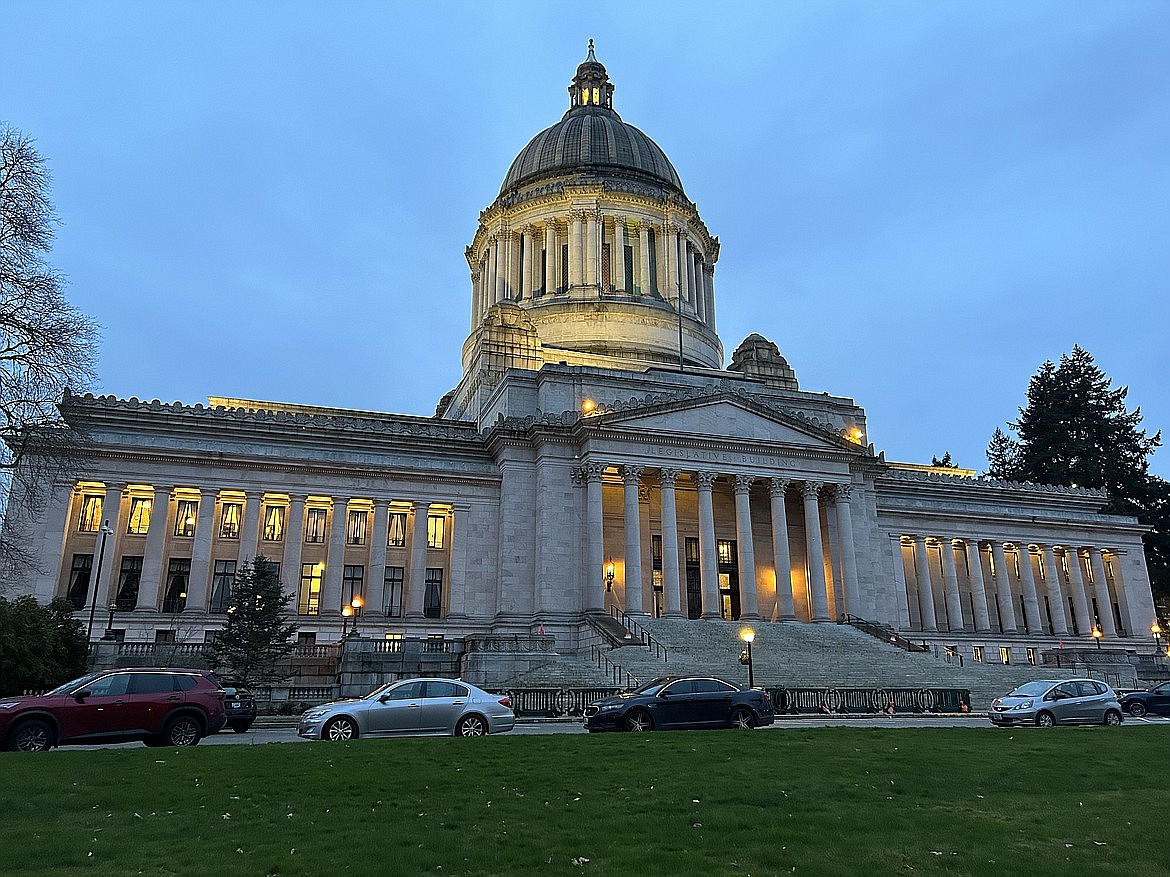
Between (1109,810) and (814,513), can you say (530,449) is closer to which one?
(814,513)

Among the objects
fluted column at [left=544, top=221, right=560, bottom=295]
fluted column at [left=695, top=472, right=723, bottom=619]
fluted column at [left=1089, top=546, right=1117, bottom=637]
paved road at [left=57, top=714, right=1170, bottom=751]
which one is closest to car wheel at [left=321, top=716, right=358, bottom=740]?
paved road at [left=57, top=714, right=1170, bottom=751]

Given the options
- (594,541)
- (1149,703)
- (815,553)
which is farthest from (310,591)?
(1149,703)

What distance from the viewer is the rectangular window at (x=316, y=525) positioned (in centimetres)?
5456

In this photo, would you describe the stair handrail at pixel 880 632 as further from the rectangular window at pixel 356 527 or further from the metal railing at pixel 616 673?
the rectangular window at pixel 356 527

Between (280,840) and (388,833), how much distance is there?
130 centimetres

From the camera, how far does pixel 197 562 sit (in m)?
50.7

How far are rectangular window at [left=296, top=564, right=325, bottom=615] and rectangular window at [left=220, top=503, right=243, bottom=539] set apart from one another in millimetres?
4374

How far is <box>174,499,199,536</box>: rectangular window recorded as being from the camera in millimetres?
52562

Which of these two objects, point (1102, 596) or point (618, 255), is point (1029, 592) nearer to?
point (1102, 596)

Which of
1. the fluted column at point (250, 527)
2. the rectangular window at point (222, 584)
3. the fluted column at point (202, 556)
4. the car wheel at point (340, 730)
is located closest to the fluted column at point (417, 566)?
the fluted column at point (250, 527)

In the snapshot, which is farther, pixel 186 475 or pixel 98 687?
pixel 186 475

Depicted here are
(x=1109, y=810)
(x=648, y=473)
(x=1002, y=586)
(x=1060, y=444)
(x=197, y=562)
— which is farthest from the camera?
(x=1060, y=444)

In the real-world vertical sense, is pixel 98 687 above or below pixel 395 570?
below

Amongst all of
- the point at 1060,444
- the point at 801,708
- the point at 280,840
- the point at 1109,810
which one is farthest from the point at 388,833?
the point at 1060,444
